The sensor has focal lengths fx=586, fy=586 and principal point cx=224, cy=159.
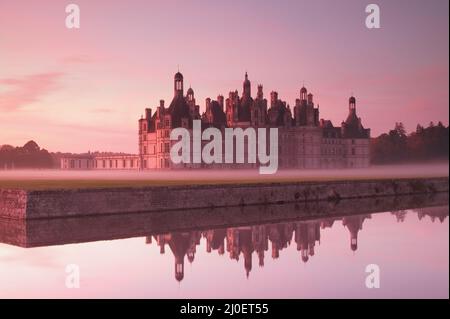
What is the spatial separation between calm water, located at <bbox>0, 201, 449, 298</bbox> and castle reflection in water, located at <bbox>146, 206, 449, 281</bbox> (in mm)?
23

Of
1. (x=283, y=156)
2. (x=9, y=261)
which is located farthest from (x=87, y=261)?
(x=283, y=156)

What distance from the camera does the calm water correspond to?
27.6 ft

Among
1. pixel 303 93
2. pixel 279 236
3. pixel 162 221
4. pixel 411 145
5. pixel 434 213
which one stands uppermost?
pixel 303 93

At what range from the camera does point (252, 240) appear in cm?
1342

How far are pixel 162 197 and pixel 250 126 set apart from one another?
27.9 m

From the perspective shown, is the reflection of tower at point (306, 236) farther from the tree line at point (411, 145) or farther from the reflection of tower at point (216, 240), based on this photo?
the tree line at point (411, 145)

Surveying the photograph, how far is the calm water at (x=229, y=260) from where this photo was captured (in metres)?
8.42

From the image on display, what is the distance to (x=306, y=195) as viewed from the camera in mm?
24266

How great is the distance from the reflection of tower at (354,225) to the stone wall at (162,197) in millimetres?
4425

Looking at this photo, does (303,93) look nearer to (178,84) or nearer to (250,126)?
(250,126)

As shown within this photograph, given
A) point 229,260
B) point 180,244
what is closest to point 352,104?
point 180,244

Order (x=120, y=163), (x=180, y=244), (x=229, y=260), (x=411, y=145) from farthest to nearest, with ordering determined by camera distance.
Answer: (x=411, y=145), (x=120, y=163), (x=180, y=244), (x=229, y=260)

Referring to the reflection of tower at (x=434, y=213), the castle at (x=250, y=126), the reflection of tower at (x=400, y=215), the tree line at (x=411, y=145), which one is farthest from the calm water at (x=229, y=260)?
the tree line at (x=411, y=145)

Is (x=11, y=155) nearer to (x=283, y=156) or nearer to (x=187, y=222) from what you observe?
(x=283, y=156)
